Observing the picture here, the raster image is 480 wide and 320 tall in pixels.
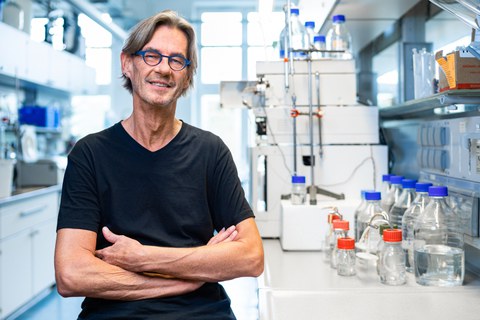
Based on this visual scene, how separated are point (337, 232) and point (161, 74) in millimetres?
817

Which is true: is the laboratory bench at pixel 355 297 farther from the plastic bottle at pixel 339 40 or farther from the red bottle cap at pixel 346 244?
the plastic bottle at pixel 339 40

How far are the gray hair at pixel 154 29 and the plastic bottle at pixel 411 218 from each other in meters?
0.87

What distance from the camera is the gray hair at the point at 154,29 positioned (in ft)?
4.65

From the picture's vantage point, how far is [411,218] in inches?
63.0

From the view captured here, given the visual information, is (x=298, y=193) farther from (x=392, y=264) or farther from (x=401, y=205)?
(x=392, y=264)

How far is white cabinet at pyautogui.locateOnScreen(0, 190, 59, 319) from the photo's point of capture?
2.92 metres

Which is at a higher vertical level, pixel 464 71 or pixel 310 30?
pixel 310 30

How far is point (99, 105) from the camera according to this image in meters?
6.48

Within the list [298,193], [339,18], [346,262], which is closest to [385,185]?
[298,193]

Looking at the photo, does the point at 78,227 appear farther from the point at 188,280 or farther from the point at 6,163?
the point at 6,163

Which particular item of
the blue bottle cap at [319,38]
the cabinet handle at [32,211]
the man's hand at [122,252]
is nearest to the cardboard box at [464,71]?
the blue bottle cap at [319,38]

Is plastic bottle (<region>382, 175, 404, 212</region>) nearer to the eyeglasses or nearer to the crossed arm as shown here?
the crossed arm

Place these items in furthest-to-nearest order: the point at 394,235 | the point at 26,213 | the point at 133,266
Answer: the point at 26,213 < the point at 394,235 < the point at 133,266

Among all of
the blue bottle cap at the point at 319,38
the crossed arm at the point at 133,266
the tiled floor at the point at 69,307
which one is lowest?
the tiled floor at the point at 69,307
